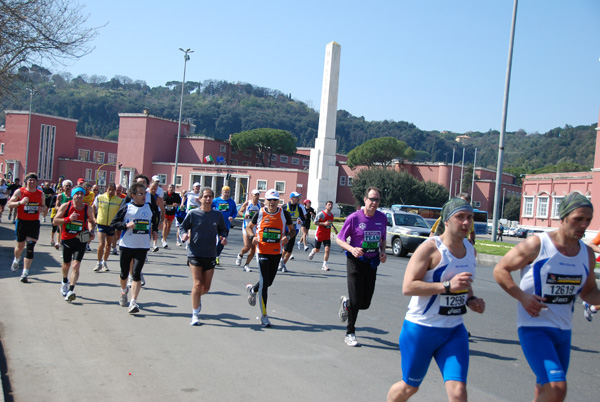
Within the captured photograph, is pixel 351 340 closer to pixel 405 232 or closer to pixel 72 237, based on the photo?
pixel 72 237

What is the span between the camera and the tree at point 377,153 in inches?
3418

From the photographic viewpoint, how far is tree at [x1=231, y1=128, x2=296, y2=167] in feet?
282

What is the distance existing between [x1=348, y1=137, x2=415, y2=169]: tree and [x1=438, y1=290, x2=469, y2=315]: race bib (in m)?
82.2

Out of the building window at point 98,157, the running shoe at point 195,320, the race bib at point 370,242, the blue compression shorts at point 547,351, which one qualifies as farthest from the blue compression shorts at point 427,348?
the building window at point 98,157

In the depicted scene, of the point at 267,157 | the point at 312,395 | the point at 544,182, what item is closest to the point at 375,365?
the point at 312,395

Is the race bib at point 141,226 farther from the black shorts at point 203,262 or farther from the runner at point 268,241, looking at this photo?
the runner at point 268,241

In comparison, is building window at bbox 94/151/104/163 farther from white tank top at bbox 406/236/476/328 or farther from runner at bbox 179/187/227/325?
white tank top at bbox 406/236/476/328

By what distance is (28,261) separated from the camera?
10516mm

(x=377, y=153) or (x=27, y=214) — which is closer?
(x=27, y=214)

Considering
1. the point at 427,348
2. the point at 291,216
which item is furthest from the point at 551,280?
the point at 291,216

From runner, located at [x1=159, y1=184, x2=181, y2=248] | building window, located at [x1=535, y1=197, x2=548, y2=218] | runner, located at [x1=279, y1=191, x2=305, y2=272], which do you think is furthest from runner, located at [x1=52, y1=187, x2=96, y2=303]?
building window, located at [x1=535, y1=197, x2=548, y2=218]

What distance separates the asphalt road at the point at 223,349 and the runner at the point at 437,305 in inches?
50.7

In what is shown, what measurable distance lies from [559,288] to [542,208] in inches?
2515

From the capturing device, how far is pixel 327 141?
50.8 metres
